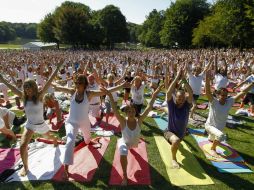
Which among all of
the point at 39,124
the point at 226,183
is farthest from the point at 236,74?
the point at 39,124

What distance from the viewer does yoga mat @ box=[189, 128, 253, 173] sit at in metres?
6.76

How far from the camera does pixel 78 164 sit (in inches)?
269

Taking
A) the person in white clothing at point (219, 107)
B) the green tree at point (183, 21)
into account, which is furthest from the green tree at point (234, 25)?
the person in white clothing at point (219, 107)

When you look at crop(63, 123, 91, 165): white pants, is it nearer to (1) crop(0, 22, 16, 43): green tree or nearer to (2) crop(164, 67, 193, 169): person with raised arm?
(2) crop(164, 67, 193, 169): person with raised arm

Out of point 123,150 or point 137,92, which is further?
point 137,92

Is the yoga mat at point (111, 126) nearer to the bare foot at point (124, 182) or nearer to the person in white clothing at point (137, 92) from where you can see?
the person in white clothing at point (137, 92)

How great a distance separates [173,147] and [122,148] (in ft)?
4.67

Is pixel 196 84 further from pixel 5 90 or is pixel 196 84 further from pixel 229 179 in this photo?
pixel 5 90

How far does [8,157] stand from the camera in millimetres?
7281

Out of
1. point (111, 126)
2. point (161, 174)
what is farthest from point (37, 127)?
point (111, 126)

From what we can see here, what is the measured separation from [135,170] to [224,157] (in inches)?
98.4

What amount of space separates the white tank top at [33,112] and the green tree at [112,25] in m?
75.7

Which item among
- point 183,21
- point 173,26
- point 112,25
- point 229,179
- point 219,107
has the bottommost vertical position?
point 229,179

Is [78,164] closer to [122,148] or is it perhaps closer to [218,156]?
[122,148]
